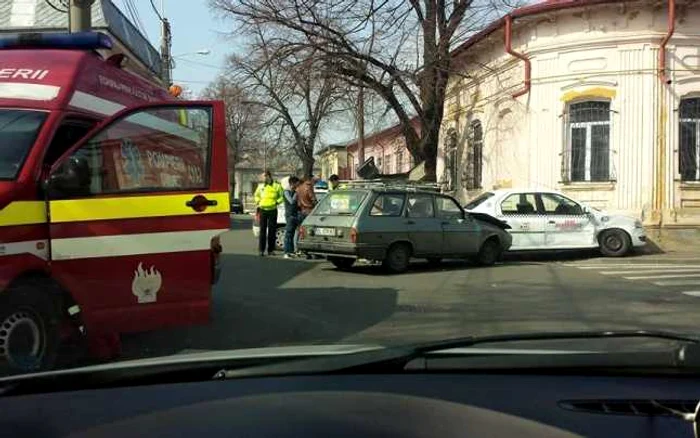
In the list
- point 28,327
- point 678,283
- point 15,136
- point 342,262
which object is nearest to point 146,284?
point 28,327

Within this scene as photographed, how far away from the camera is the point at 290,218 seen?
52.0 feet

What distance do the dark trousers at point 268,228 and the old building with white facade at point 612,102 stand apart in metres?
8.13

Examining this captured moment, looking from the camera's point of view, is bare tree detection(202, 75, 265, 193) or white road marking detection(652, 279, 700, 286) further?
bare tree detection(202, 75, 265, 193)

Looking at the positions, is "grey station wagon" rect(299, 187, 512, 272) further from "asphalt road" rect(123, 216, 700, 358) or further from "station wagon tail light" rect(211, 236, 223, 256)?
"station wagon tail light" rect(211, 236, 223, 256)

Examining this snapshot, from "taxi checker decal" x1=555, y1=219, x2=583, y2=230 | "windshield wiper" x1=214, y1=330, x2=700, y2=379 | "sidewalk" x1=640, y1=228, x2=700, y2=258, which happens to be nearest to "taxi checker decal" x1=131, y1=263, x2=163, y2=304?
"windshield wiper" x1=214, y1=330, x2=700, y2=379

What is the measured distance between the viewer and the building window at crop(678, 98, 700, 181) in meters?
19.5

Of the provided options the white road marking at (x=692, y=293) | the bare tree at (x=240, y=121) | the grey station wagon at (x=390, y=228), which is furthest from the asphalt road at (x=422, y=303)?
the bare tree at (x=240, y=121)

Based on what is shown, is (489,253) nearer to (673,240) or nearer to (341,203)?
(341,203)

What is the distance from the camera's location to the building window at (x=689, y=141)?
19.5 metres

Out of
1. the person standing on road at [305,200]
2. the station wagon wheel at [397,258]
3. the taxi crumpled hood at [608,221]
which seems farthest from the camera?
the taxi crumpled hood at [608,221]

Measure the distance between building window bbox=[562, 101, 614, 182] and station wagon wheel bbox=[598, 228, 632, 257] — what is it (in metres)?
3.17

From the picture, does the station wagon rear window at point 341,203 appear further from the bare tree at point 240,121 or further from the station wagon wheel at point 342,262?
the bare tree at point 240,121

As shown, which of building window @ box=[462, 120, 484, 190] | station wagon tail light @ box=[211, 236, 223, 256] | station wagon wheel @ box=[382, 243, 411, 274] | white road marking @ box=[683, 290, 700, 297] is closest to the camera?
station wagon tail light @ box=[211, 236, 223, 256]

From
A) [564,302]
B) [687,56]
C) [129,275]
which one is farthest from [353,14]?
[129,275]
